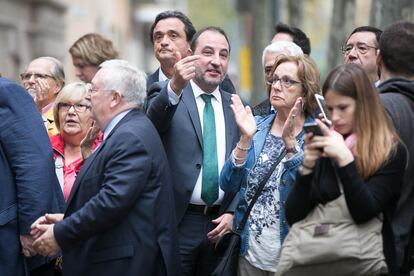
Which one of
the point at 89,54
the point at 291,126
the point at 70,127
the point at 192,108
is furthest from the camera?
the point at 89,54

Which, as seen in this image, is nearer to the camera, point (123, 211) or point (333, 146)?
point (333, 146)

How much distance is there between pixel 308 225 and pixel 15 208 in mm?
2181

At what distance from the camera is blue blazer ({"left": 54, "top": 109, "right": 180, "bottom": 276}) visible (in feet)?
19.0

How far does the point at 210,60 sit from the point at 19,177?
1.57 meters


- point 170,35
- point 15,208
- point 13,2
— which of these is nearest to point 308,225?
point 15,208

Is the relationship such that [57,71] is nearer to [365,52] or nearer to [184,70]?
[184,70]

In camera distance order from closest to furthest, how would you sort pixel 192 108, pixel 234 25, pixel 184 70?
1. pixel 184 70
2. pixel 192 108
3. pixel 234 25

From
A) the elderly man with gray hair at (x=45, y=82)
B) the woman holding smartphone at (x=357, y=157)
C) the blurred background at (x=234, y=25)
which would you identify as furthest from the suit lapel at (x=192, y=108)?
the blurred background at (x=234, y=25)

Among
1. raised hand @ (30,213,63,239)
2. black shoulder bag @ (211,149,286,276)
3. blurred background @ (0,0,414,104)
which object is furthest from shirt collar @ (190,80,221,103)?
blurred background @ (0,0,414,104)

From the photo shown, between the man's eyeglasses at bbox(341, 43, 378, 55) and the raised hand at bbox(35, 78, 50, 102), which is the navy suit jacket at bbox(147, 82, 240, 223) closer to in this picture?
the man's eyeglasses at bbox(341, 43, 378, 55)

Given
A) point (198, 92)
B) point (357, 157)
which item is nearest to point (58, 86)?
point (198, 92)

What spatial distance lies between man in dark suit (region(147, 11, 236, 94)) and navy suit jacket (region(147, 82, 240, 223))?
0.76 meters

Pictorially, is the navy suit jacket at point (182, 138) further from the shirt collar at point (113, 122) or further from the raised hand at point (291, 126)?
the raised hand at point (291, 126)

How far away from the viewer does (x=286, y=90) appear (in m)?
6.38
